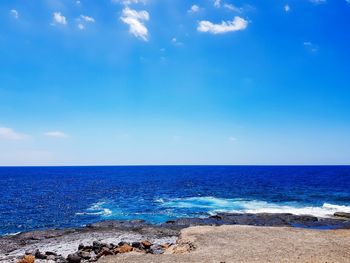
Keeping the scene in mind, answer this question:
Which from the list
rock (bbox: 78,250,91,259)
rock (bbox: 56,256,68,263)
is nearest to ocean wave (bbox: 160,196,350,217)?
rock (bbox: 78,250,91,259)

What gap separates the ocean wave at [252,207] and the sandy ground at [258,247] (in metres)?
17.7

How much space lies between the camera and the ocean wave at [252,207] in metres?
50.6

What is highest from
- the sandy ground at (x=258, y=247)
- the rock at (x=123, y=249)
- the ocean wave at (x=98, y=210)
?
the sandy ground at (x=258, y=247)

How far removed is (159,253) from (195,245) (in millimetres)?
3226

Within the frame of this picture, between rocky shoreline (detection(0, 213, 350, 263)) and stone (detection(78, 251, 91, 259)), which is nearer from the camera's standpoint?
stone (detection(78, 251, 91, 259))

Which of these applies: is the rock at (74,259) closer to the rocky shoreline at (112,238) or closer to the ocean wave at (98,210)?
A: the rocky shoreline at (112,238)

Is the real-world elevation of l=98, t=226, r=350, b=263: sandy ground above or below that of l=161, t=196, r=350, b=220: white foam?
above

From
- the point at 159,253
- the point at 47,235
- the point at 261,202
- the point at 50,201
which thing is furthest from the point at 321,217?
the point at 50,201

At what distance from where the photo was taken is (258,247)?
25625 mm

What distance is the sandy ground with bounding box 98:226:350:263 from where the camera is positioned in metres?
22.7

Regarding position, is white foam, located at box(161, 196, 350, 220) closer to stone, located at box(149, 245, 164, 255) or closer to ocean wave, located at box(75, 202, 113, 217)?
ocean wave, located at box(75, 202, 113, 217)

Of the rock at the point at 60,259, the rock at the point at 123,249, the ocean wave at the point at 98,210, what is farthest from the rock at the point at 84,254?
the ocean wave at the point at 98,210

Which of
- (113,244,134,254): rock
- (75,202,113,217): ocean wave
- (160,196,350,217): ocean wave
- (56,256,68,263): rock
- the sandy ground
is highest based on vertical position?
the sandy ground

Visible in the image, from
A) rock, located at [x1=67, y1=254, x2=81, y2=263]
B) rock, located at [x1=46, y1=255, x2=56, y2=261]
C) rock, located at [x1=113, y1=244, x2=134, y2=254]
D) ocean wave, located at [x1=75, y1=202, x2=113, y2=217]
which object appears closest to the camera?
rock, located at [x1=67, y1=254, x2=81, y2=263]
